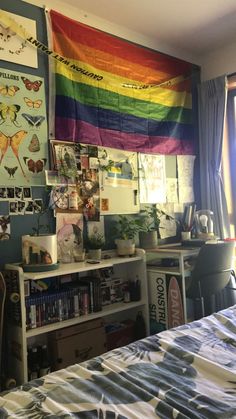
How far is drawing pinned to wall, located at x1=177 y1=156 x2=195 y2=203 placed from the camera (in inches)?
131

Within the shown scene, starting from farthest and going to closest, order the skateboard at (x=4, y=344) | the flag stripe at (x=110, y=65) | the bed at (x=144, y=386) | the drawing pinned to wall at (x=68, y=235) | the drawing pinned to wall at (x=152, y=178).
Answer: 1. the drawing pinned to wall at (x=152, y=178)
2. the flag stripe at (x=110, y=65)
3. the drawing pinned to wall at (x=68, y=235)
4. the skateboard at (x=4, y=344)
5. the bed at (x=144, y=386)

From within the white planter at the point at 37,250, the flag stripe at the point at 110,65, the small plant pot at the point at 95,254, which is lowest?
the small plant pot at the point at 95,254

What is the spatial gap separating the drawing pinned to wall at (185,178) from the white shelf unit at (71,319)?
0.92 metres

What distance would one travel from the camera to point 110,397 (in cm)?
106

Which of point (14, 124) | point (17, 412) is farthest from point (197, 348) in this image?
point (14, 124)

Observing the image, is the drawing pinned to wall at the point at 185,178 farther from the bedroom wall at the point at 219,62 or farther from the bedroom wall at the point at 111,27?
the bedroom wall at the point at 111,27

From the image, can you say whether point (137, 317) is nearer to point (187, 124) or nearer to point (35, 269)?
point (35, 269)

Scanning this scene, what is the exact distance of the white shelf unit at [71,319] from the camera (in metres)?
1.95

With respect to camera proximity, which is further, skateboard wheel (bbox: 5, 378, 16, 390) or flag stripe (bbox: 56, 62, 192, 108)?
flag stripe (bbox: 56, 62, 192, 108)

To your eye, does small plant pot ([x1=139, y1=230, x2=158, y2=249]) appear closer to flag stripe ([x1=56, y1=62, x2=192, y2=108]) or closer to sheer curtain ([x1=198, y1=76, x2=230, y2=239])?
sheer curtain ([x1=198, y1=76, x2=230, y2=239])

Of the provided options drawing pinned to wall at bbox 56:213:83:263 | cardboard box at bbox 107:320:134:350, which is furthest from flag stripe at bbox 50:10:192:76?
cardboard box at bbox 107:320:134:350

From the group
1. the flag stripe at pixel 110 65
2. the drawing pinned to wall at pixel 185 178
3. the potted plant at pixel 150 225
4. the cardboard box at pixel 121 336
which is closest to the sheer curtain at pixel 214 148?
the drawing pinned to wall at pixel 185 178

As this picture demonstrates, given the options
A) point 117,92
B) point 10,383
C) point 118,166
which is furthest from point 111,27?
point 10,383

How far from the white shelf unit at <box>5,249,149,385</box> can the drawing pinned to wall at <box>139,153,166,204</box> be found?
566 mm
